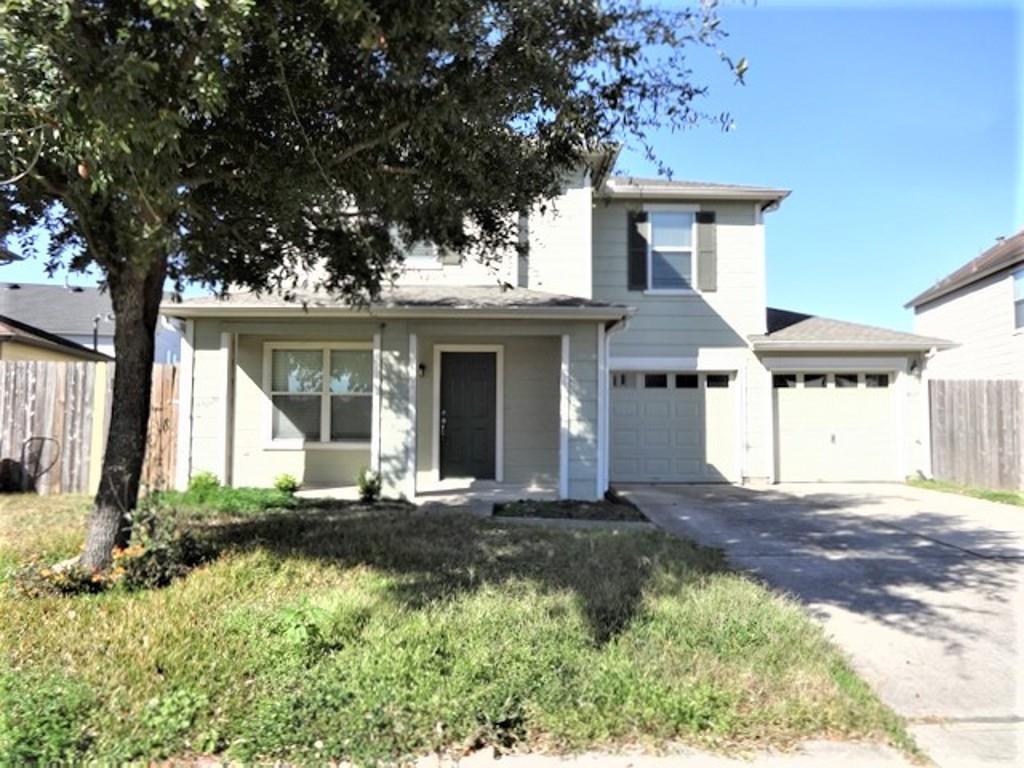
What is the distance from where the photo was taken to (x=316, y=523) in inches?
308

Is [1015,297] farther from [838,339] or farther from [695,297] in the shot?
[695,297]

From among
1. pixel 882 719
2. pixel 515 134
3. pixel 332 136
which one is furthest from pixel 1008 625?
pixel 332 136

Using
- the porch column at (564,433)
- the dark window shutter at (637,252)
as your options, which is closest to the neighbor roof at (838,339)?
the dark window shutter at (637,252)

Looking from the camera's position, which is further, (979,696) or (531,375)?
(531,375)

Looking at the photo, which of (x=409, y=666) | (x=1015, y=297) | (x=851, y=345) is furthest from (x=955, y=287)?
(x=409, y=666)

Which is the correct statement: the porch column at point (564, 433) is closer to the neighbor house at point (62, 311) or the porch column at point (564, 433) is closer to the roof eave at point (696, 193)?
the roof eave at point (696, 193)

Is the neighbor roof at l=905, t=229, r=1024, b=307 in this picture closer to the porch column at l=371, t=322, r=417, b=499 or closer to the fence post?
the porch column at l=371, t=322, r=417, b=499

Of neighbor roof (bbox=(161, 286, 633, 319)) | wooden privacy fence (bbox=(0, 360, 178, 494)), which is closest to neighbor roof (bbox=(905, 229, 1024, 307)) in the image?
neighbor roof (bbox=(161, 286, 633, 319))

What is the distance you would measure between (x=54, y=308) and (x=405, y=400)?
27646mm

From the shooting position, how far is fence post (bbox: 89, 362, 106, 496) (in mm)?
10586

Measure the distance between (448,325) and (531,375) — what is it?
6.35ft

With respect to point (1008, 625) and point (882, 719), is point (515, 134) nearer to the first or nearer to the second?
point (882, 719)

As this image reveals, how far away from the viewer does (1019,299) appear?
617 inches

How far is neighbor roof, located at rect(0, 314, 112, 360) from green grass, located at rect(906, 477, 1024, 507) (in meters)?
18.1
